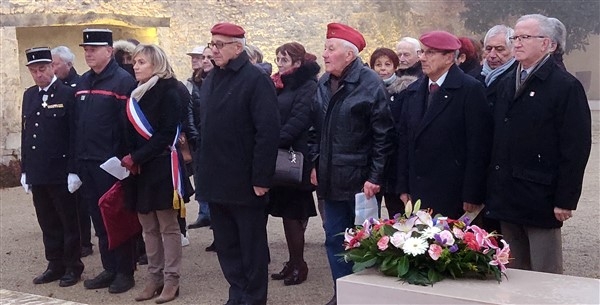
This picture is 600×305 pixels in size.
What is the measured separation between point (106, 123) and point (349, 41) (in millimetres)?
2031

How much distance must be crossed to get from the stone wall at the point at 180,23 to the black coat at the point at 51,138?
6.11 m

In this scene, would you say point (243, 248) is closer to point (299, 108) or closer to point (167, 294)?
point (167, 294)

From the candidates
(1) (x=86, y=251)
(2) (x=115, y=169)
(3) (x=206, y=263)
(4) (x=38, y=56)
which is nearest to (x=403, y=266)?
(2) (x=115, y=169)

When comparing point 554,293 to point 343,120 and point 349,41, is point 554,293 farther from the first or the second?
point 349,41

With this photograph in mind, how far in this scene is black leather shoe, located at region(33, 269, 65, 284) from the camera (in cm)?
669

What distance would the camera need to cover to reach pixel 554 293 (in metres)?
3.45

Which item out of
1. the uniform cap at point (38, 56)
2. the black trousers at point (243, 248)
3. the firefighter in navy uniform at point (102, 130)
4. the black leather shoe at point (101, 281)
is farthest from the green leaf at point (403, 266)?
the uniform cap at point (38, 56)

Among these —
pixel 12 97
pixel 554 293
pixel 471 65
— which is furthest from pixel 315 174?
pixel 12 97

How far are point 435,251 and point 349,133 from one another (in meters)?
1.55

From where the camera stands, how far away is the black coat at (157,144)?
571cm

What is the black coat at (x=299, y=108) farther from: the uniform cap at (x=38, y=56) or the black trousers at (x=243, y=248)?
the uniform cap at (x=38, y=56)

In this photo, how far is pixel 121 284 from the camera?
623 cm

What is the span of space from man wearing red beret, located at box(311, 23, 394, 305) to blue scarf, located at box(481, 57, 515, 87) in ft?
2.64

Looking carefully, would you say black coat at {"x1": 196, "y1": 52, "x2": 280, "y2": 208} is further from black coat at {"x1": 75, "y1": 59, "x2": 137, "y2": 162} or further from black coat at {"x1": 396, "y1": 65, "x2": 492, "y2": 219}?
black coat at {"x1": 75, "y1": 59, "x2": 137, "y2": 162}
